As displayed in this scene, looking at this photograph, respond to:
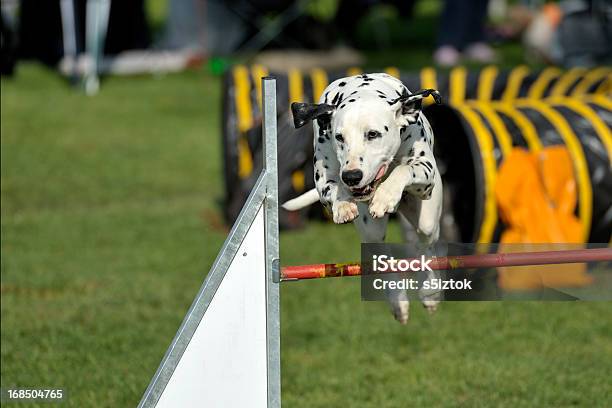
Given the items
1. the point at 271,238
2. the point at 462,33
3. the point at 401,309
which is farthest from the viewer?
the point at 462,33

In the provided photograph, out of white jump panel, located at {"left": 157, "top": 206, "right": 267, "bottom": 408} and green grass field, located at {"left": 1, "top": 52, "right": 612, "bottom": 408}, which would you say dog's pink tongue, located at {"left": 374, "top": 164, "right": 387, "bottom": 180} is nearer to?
white jump panel, located at {"left": 157, "top": 206, "right": 267, "bottom": 408}

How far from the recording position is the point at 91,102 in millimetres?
13422

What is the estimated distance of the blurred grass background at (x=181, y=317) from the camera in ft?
17.6

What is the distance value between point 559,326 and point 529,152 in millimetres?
1533

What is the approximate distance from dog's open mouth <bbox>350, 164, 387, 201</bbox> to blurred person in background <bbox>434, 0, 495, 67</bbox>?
1245cm

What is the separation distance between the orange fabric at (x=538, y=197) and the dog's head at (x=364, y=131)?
3.83 m

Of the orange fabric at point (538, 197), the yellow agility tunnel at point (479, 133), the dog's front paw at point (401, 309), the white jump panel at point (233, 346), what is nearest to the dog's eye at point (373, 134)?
the white jump panel at point (233, 346)

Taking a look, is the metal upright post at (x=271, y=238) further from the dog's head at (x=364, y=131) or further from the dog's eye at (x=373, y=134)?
the dog's eye at (x=373, y=134)

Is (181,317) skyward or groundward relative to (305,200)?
groundward

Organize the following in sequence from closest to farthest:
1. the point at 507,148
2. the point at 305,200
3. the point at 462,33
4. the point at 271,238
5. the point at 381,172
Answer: the point at 381,172, the point at 271,238, the point at 305,200, the point at 507,148, the point at 462,33

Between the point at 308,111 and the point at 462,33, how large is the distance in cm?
1298

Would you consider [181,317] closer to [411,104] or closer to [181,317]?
[181,317]

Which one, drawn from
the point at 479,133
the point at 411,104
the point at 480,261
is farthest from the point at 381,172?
the point at 479,133

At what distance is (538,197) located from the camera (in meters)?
7.15
